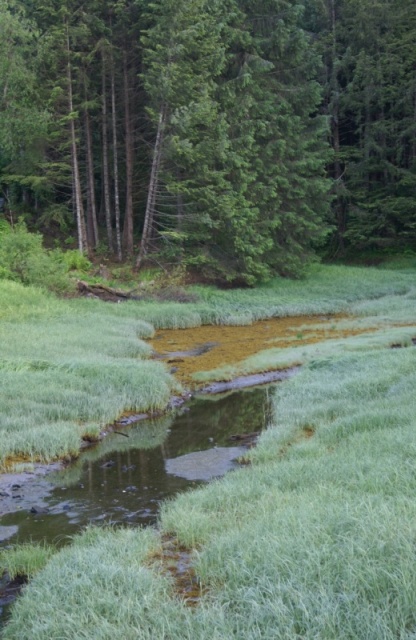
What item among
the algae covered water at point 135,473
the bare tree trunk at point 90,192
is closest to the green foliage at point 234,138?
the bare tree trunk at point 90,192

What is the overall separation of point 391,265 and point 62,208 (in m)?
18.0

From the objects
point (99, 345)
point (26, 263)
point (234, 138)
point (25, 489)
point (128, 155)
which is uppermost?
point (234, 138)

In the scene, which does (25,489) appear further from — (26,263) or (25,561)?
(26,263)

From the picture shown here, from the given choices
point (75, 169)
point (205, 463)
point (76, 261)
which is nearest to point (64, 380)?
point (205, 463)

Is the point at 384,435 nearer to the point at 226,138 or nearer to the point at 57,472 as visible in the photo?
the point at 57,472

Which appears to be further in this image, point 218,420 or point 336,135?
point 336,135

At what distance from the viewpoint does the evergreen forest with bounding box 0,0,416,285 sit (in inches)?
991

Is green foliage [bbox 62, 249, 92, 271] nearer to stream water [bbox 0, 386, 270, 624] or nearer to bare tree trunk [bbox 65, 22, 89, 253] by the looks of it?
bare tree trunk [bbox 65, 22, 89, 253]

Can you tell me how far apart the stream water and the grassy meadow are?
567 mm

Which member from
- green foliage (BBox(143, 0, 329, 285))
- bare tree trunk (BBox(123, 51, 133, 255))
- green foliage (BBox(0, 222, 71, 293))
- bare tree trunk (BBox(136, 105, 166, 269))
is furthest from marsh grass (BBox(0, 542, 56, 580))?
bare tree trunk (BBox(123, 51, 133, 255))

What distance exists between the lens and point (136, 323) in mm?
18953

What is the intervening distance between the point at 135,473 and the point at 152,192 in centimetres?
1871

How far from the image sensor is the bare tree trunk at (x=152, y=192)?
990 inches

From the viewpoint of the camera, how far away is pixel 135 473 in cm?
874
